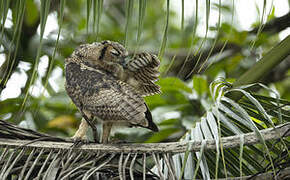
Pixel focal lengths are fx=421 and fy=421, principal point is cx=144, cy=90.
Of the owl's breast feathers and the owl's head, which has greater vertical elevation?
the owl's head

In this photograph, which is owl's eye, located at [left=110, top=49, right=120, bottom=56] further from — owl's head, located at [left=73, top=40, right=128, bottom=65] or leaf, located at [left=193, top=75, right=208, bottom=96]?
leaf, located at [left=193, top=75, right=208, bottom=96]

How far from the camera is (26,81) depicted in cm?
405

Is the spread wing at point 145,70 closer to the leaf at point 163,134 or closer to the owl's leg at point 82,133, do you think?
the owl's leg at point 82,133

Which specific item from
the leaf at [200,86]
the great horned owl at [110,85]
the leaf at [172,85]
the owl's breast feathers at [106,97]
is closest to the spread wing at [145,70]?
the great horned owl at [110,85]

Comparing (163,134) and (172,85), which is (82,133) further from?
(172,85)

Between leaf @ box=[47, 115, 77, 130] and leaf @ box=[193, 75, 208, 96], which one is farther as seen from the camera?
leaf @ box=[47, 115, 77, 130]

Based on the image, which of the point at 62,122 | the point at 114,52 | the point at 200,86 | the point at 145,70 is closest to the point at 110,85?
the point at 145,70

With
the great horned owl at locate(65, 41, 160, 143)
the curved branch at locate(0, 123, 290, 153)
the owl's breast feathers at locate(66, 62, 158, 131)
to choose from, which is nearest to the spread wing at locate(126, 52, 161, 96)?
the great horned owl at locate(65, 41, 160, 143)

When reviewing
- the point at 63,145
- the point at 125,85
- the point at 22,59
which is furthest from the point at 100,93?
the point at 22,59

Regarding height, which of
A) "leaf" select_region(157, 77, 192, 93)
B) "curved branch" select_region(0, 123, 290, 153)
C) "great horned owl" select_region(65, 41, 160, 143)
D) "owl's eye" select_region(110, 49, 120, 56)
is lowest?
"curved branch" select_region(0, 123, 290, 153)

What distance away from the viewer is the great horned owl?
2342mm

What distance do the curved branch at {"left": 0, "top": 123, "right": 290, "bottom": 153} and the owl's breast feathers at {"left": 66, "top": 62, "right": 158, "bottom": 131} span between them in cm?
24

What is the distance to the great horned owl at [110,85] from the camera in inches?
92.2

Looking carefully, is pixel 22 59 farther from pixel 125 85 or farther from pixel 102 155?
pixel 102 155
